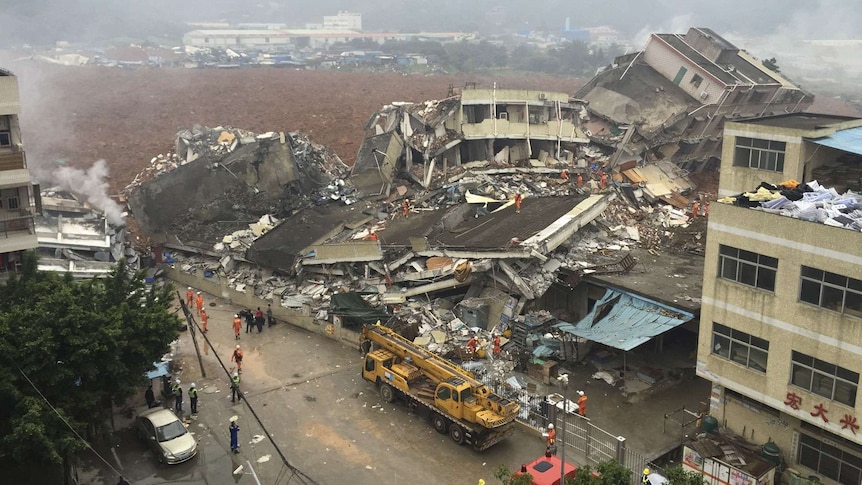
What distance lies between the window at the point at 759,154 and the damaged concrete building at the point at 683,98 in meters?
17.8

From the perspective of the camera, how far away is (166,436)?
16.2 metres

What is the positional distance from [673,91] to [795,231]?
2756 cm

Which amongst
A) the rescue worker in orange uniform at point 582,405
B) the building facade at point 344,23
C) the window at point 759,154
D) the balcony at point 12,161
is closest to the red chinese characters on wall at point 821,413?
the rescue worker in orange uniform at point 582,405

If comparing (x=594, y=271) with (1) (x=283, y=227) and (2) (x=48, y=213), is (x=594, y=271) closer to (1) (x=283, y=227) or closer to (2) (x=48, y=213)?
(1) (x=283, y=227)

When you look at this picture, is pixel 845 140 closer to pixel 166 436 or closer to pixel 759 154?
pixel 759 154

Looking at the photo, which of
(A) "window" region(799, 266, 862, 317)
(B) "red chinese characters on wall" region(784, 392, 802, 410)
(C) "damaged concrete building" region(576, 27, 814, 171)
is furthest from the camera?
(C) "damaged concrete building" region(576, 27, 814, 171)

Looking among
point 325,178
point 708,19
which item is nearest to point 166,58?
point 325,178

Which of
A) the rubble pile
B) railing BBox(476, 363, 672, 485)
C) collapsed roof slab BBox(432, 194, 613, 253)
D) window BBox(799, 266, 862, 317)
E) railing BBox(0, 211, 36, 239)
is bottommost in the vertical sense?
railing BBox(476, 363, 672, 485)

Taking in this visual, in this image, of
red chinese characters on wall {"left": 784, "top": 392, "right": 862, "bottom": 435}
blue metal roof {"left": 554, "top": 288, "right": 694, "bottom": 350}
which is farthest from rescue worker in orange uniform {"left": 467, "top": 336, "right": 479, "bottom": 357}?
red chinese characters on wall {"left": 784, "top": 392, "right": 862, "bottom": 435}

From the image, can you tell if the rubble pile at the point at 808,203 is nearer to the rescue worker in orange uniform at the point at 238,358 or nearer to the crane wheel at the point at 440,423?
the crane wheel at the point at 440,423

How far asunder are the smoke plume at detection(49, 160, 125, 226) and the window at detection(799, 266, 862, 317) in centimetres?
2679

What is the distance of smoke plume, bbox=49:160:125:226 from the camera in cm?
3300

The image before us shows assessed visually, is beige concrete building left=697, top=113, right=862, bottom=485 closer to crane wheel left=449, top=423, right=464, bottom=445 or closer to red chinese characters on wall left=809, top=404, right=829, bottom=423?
red chinese characters on wall left=809, top=404, right=829, bottom=423

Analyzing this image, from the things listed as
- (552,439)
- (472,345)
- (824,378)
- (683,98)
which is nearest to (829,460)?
(824,378)
